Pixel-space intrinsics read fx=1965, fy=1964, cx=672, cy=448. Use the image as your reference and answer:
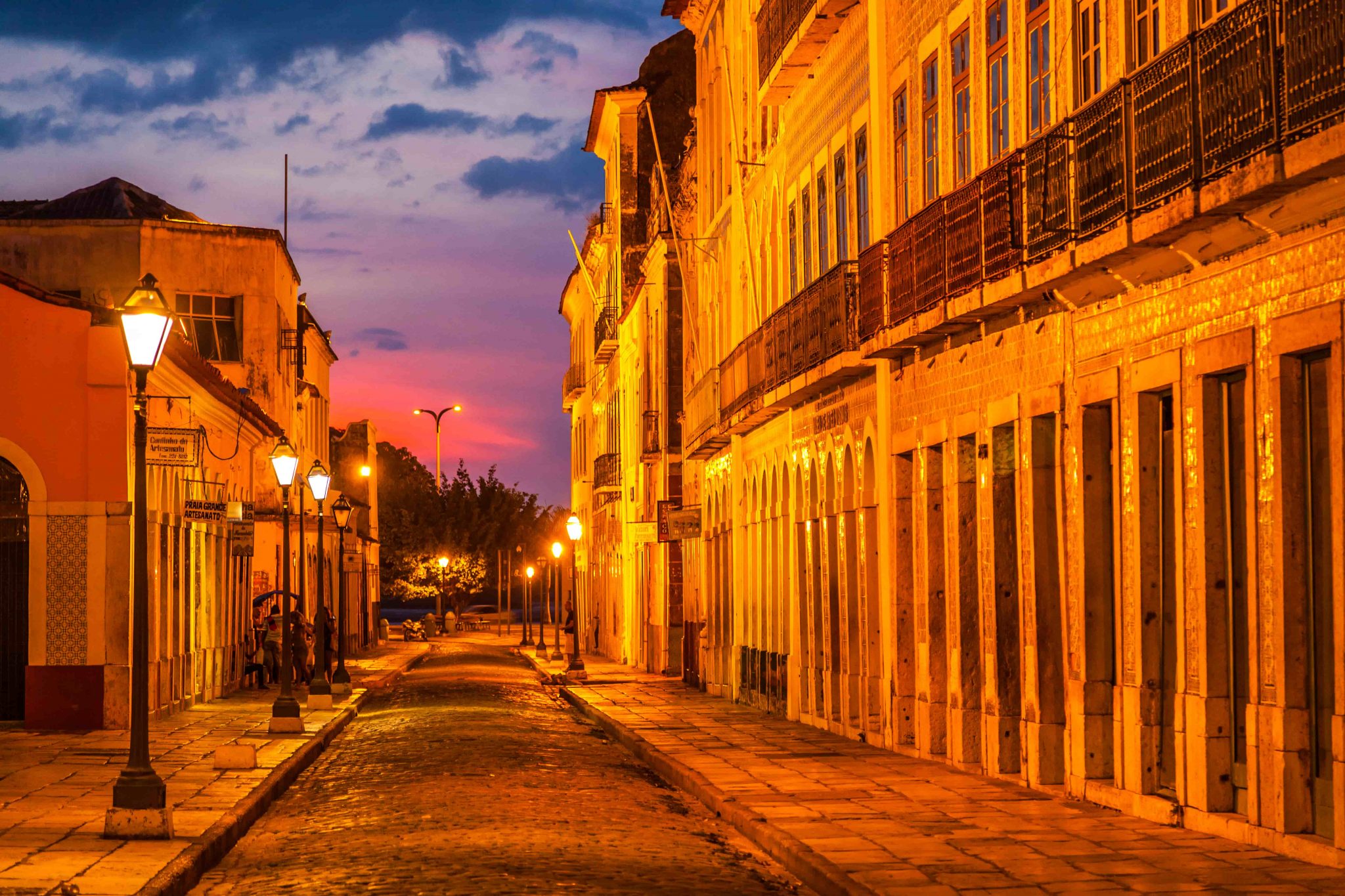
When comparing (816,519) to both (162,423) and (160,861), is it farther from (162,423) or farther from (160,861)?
(160,861)

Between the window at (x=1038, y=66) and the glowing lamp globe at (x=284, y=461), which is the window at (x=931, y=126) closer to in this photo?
the window at (x=1038, y=66)

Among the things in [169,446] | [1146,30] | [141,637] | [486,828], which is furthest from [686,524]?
[1146,30]

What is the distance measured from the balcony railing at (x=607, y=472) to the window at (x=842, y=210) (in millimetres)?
28167

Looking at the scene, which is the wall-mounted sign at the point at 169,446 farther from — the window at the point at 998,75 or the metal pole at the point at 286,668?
the window at the point at 998,75

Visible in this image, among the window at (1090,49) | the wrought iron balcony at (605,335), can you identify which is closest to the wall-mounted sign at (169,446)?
the window at (1090,49)

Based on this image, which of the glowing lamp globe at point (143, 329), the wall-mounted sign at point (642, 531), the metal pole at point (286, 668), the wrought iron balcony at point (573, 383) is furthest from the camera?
the wrought iron balcony at point (573, 383)

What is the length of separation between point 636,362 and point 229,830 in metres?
34.8

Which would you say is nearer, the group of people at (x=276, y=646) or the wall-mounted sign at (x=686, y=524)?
the group of people at (x=276, y=646)

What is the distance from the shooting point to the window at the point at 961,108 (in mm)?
18219

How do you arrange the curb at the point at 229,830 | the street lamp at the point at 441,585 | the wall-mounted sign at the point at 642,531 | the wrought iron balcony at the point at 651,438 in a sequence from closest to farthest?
the curb at the point at 229,830 → the wrought iron balcony at the point at 651,438 → the wall-mounted sign at the point at 642,531 → the street lamp at the point at 441,585

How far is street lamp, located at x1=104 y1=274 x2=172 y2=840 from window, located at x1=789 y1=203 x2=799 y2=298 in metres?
13.6

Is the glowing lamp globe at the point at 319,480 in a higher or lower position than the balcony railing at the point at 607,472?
lower

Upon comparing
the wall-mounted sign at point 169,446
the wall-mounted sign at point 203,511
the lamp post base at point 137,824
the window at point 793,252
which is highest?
the window at point 793,252

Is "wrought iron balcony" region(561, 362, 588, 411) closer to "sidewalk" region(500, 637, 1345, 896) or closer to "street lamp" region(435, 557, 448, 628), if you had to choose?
"street lamp" region(435, 557, 448, 628)
